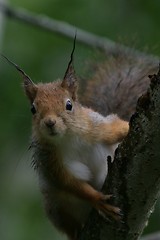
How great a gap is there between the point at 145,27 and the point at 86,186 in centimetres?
212

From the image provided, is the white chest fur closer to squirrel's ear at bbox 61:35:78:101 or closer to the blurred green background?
squirrel's ear at bbox 61:35:78:101

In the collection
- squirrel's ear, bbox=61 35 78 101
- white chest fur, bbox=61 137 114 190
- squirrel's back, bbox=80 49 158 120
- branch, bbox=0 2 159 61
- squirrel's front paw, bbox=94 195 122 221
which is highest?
branch, bbox=0 2 159 61

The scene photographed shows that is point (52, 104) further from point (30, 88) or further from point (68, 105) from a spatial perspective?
point (30, 88)

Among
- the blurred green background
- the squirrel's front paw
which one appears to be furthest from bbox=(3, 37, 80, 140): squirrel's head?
the blurred green background

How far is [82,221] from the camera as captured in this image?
3668 mm

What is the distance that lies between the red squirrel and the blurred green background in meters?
1.36

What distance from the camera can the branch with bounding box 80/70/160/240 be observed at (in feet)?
9.14

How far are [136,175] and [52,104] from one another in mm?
662

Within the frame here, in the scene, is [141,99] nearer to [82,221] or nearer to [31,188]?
[82,221]

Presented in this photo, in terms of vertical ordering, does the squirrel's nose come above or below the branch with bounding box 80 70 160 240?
above

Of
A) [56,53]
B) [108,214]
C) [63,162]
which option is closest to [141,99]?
[108,214]

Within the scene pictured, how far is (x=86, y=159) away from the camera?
3.51 m

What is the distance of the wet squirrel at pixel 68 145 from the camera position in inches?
133

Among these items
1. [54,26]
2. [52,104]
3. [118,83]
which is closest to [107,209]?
[52,104]
